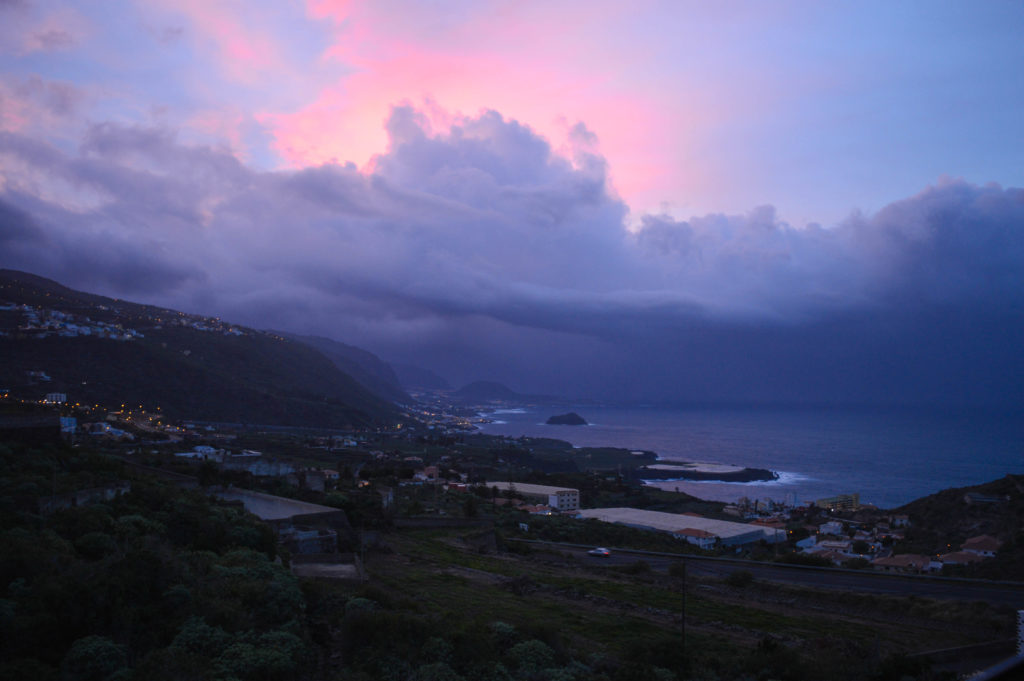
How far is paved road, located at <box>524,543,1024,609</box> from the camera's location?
14.4m

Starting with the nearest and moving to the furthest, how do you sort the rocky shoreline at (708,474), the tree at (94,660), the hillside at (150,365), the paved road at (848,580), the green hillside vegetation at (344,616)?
the tree at (94,660), the green hillside vegetation at (344,616), the paved road at (848,580), the hillside at (150,365), the rocky shoreline at (708,474)

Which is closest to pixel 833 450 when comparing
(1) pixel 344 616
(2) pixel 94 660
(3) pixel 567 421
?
(3) pixel 567 421

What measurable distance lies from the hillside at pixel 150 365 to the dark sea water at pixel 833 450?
40338 millimetres

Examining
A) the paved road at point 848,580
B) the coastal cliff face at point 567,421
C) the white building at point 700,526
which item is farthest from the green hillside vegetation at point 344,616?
the coastal cliff face at point 567,421

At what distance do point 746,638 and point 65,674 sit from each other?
32.2 ft

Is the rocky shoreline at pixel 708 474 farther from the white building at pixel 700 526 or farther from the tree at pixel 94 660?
the tree at pixel 94 660

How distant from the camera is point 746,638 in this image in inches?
427

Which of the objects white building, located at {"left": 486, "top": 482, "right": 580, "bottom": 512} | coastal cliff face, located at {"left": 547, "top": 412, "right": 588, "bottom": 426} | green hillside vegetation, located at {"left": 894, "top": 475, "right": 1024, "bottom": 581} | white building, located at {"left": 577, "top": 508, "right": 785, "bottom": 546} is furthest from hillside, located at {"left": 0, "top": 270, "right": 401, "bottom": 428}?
coastal cliff face, located at {"left": 547, "top": 412, "right": 588, "bottom": 426}

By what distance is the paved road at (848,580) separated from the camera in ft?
47.4

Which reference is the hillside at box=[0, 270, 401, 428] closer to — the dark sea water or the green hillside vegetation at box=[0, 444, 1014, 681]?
the green hillside vegetation at box=[0, 444, 1014, 681]

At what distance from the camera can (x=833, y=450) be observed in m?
94.0

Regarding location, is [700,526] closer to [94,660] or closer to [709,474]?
[94,660]

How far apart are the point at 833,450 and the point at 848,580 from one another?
87369 millimetres

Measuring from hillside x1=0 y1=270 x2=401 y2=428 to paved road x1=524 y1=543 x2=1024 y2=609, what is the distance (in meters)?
41.0
